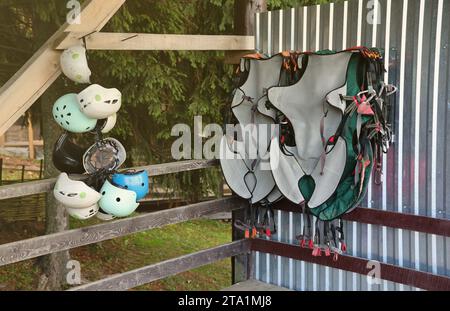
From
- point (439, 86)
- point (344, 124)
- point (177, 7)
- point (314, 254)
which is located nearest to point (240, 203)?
point (314, 254)

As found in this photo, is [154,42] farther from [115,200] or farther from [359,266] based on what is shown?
[359,266]

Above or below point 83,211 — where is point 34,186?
above

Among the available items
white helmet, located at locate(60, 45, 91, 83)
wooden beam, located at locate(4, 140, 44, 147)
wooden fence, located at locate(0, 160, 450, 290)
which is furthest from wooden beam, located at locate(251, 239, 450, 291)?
wooden beam, located at locate(4, 140, 44, 147)

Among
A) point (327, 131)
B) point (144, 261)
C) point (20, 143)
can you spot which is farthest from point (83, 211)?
point (20, 143)

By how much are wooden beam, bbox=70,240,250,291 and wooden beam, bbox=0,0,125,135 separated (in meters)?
0.99

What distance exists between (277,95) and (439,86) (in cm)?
95

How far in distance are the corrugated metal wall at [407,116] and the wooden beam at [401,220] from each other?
1.7 inches

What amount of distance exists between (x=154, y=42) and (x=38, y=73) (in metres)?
0.78

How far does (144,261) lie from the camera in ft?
23.8

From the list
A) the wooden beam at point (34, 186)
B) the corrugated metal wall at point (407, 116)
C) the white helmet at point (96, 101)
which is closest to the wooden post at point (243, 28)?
the corrugated metal wall at point (407, 116)

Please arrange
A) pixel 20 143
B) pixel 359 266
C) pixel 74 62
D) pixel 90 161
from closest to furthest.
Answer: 1. pixel 74 62
2. pixel 90 161
3. pixel 359 266
4. pixel 20 143

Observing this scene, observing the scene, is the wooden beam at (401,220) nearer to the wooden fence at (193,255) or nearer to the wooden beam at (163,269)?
the wooden fence at (193,255)

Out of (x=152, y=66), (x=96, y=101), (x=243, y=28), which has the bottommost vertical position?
(x=96, y=101)

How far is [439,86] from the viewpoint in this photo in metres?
3.05
